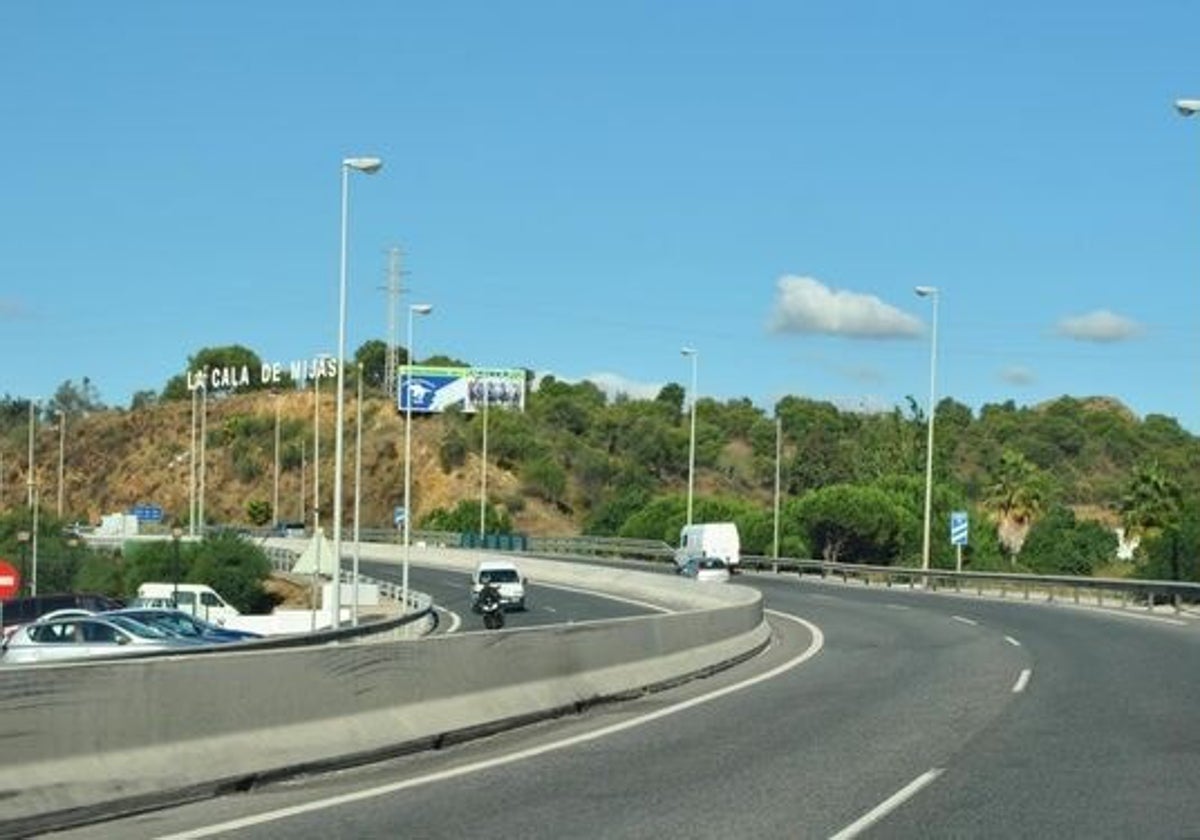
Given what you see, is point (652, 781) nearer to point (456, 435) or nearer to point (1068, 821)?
point (1068, 821)

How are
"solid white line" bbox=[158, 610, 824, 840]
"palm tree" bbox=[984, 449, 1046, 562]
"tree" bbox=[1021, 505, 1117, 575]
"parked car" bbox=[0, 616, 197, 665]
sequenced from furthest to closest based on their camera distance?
"palm tree" bbox=[984, 449, 1046, 562] < "tree" bbox=[1021, 505, 1117, 575] < "parked car" bbox=[0, 616, 197, 665] < "solid white line" bbox=[158, 610, 824, 840]

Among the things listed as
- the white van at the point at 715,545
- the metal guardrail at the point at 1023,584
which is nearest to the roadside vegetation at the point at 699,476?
the metal guardrail at the point at 1023,584

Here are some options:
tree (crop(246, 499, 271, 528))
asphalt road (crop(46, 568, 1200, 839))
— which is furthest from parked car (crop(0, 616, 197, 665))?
tree (crop(246, 499, 271, 528))

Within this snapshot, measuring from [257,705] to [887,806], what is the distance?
14.9 ft

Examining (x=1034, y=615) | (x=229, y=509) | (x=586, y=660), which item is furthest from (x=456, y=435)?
(x=586, y=660)

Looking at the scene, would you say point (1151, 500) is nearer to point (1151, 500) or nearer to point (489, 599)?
point (1151, 500)

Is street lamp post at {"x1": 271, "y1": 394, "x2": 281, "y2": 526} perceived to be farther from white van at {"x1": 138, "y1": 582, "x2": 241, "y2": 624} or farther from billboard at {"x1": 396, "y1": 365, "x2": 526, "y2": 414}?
white van at {"x1": 138, "y1": 582, "x2": 241, "y2": 624}

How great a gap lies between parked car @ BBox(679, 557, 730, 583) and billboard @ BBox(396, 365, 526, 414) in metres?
74.0

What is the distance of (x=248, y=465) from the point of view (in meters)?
172

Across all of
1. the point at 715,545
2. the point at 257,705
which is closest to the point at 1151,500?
the point at 715,545

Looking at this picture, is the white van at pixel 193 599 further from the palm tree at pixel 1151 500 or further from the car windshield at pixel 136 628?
the palm tree at pixel 1151 500

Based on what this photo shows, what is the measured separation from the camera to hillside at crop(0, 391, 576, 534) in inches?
5782

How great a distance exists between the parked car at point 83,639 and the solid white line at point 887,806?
1940cm

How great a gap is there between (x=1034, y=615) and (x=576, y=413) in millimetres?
139183
